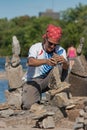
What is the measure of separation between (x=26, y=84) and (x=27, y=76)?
15cm

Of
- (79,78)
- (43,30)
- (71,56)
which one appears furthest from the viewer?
(43,30)

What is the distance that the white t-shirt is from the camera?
9.47 meters

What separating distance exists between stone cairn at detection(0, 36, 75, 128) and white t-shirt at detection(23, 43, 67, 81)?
0.95ft

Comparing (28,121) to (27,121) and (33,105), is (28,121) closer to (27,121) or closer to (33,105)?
(27,121)

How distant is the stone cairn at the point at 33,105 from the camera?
334 inches

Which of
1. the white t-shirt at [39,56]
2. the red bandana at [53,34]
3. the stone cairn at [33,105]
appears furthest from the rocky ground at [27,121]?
the red bandana at [53,34]

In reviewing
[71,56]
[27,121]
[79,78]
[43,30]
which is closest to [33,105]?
[27,121]

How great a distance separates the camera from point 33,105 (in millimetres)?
9414

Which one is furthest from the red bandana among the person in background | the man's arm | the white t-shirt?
the person in background

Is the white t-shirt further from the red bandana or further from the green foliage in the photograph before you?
the green foliage

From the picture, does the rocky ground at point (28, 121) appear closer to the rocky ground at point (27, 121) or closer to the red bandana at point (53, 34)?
the rocky ground at point (27, 121)

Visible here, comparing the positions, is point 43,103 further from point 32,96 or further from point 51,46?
point 51,46

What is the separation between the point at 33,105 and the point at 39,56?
2.68 feet

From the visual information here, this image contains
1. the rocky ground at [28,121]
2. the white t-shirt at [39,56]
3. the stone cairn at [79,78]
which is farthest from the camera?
the stone cairn at [79,78]
